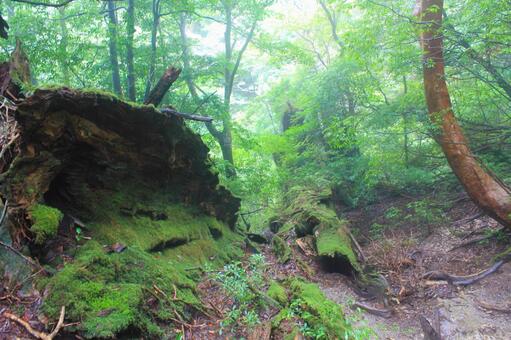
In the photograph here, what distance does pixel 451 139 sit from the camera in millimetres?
7398

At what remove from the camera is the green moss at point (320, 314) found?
12.7 feet

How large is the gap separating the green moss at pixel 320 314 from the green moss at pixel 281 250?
11.1 feet

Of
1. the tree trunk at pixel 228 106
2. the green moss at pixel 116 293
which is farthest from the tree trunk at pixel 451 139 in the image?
the tree trunk at pixel 228 106

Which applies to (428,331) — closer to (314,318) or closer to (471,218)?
(314,318)

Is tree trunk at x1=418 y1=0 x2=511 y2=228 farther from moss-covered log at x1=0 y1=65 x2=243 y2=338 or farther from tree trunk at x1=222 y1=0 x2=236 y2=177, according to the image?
tree trunk at x1=222 y1=0 x2=236 y2=177

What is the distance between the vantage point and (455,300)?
6176mm

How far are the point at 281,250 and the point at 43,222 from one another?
6517mm

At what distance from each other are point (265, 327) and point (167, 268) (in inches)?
70.6

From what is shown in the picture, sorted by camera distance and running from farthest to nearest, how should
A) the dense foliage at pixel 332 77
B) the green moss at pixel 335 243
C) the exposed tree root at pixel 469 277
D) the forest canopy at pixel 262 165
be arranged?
the dense foliage at pixel 332 77 < the green moss at pixel 335 243 < the exposed tree root at pixel 469 277 < the forest canopy at pixel 262 165

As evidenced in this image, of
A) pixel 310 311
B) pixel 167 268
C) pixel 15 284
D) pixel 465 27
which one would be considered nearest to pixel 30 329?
pixel 15 284

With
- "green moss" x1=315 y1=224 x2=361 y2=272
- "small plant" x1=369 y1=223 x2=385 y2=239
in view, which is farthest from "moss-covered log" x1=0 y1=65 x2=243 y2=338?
"small plant" x1=369 y1=223 x2=385 y2=239

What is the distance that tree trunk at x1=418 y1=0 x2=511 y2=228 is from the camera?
6867 mm

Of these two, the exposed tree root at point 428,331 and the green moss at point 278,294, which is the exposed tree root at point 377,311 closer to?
the exposed tree root at point 428,331

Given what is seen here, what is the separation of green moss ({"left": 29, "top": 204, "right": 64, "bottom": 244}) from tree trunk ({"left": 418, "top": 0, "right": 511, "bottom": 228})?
7.76 meters
